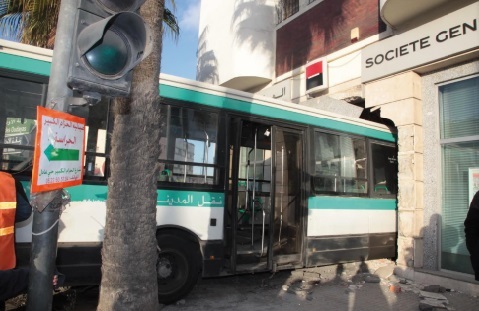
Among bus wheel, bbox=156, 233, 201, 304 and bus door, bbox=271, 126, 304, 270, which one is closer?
bus wheel, bbox=156, 233, 201, 304

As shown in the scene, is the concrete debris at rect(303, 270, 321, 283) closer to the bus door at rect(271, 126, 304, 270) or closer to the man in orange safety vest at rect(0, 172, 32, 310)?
the bus door at rect(271, 126, 304, 270)

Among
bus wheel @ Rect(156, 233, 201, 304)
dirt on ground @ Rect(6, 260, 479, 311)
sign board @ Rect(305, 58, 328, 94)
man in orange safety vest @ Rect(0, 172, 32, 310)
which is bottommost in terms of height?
dirt on ground @ Rect(6, 260, 479, 311)

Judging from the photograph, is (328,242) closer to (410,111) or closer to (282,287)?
(282,287)

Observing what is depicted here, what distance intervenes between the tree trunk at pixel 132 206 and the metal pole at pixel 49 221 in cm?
59

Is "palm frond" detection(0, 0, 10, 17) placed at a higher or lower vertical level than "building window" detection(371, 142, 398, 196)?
higher

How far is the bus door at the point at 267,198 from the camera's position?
634 centimetres

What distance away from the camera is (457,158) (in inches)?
295

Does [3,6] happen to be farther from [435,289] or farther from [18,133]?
[435,289]

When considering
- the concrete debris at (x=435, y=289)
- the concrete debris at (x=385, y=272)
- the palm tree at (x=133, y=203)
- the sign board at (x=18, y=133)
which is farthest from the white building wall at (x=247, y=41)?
the palm tree at (x=133, y=203)

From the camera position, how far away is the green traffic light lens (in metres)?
2.49

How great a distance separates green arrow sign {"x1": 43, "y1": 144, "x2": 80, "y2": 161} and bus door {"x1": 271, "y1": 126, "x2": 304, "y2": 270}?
14.0ft

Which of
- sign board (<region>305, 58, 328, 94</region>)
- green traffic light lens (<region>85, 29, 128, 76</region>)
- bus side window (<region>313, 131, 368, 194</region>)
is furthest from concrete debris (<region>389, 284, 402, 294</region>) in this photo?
sign board (<region>305, 58, 328, 94</region>)

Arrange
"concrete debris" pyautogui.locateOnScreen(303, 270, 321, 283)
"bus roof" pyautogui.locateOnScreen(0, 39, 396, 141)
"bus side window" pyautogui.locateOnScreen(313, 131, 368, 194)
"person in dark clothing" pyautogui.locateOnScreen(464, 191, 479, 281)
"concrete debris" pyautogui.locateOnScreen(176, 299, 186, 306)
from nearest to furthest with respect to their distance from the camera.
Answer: "person in dark clothing" pyautogui.locateOnScreen(464, 191, 479, 281), "bus roof" pyautogui.locateOnScreen(0, 39, 396, 141), "concrete debris" pyautogui.locateOnScreen(176, 299, 186, 306), "concrete debris" pyautogui.locateOnScreen(303, 270, 321, 283), "bus side window" pyautogui.locateOnScreen(313, 131, 368, 194)

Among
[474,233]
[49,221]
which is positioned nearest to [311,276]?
[474,233]
